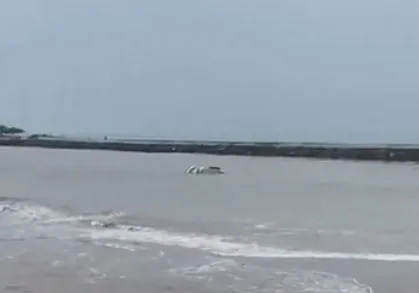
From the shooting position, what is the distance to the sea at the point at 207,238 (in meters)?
14.3

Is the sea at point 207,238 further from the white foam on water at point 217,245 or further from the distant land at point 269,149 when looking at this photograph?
the distant land at point 269,149

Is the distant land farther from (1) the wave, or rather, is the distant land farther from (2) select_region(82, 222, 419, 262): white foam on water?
(2) select_region(82, 222, 419, 262): white foam on water

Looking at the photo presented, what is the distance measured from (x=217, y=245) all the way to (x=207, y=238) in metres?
1.43

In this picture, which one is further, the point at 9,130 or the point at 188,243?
the point at 9,130

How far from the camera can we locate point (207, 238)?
20.6 metres

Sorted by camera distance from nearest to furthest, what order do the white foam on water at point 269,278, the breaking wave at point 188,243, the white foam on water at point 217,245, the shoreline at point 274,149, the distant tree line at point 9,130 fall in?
the white foam on water at point 269,278 → the breaking wave at point 188,243 → the white foam on water at point 217,245 → the shoreline at point 274,149 → the distant tree line at point 9,130

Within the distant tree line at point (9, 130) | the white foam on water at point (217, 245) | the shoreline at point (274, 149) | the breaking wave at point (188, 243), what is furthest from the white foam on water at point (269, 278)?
the distant tree line at point (9, 130)

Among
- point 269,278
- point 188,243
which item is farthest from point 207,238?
point 269,278

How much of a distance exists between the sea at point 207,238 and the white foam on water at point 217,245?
0.03 m

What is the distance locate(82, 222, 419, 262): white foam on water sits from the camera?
57.7 feet

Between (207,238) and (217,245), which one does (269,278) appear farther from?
(207,238)

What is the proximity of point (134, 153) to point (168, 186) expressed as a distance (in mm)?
52341

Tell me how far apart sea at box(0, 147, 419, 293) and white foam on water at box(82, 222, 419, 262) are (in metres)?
0.03

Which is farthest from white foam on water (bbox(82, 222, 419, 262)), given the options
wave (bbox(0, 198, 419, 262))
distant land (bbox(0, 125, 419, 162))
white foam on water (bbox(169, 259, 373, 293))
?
distant land (bbox(0, 125, 419, 162))
